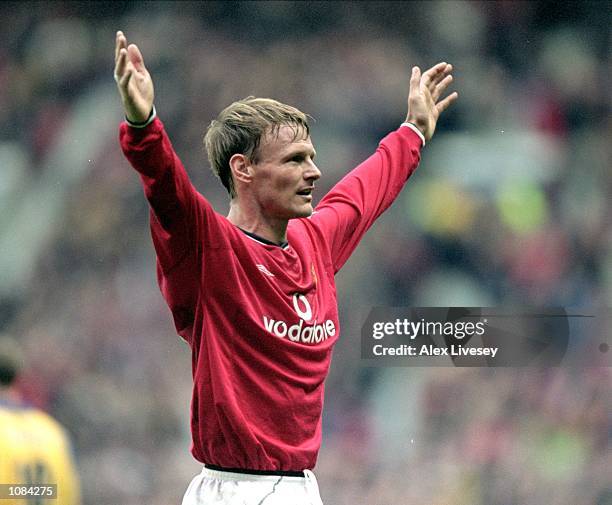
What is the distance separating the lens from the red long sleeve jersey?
202cm

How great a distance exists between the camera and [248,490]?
81.4 inches

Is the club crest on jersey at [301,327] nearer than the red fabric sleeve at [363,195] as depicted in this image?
Yes

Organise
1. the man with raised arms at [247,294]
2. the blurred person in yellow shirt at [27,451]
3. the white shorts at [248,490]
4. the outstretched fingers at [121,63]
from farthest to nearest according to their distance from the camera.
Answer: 1. the blurred person in yellow shirt at [27,451]
2. the white shorts at [248,490]
3. the man with raised arms at [247,294]
4. the outstretched fingers at [121,63]

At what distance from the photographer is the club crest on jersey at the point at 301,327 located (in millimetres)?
2105

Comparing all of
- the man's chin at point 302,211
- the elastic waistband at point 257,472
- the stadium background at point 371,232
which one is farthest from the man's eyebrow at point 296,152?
the stadium background at point 371,232

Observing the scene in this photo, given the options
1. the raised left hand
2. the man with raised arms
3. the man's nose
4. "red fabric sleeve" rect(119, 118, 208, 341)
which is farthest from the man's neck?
the raised left hand

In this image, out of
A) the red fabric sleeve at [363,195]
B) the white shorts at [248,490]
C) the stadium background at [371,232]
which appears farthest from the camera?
the stadium background at [371,232]

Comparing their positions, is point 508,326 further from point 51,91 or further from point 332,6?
point 51,91

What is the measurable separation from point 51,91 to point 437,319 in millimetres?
1786

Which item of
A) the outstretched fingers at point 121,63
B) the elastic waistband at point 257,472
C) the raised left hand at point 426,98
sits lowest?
the elastic waistband at point 257,472

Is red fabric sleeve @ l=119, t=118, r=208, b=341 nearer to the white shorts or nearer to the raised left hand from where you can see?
the white shorts

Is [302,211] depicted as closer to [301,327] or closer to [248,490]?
[301,327]

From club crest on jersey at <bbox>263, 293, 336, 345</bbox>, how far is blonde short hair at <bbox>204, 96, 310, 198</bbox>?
11.4 inches

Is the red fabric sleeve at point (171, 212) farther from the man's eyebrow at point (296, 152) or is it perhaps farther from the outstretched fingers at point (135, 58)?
the man's eyebrow at point (296, 152)
